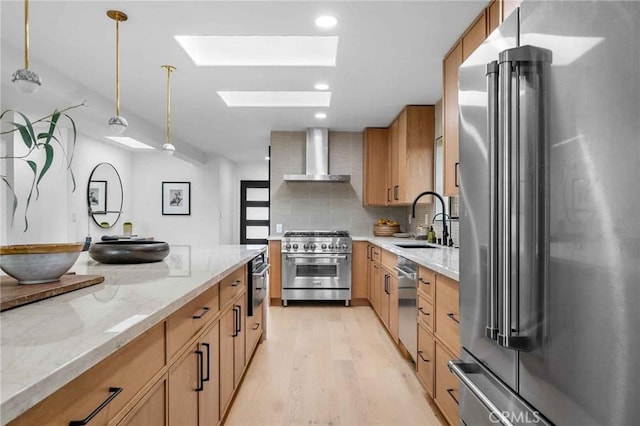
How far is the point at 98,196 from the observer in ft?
20.8

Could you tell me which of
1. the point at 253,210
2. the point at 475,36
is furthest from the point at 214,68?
the point at 253,210

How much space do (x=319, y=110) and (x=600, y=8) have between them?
382 centimetres

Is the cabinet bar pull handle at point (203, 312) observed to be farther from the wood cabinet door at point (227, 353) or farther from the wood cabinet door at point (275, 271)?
the wood cabinet door at point (275, 271)

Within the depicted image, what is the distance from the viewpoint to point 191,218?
793cm

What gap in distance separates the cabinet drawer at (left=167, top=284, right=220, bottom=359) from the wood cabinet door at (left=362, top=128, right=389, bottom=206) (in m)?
3.76

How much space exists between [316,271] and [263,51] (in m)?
2.79

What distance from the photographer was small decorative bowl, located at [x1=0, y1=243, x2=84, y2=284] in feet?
3.74

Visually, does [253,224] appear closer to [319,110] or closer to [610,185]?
[319,110]

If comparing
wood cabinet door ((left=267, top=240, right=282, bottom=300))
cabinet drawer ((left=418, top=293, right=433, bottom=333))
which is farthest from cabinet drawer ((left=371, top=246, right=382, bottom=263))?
cabinet drawer ((left=418, top=293, right=433, bottom=333))

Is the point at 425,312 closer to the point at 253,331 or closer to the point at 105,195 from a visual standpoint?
the point at 253,331

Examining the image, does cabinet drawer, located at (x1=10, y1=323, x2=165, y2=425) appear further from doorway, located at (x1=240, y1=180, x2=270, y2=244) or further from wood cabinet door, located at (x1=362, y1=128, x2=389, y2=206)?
doorway, located at (x1=240, y1=180, x2=270, y2=244)

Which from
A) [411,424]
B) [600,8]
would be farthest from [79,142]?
[600,8]

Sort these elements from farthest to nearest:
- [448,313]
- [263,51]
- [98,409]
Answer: [263,51], [448,313], [98,409]

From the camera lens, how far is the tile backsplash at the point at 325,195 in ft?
18.2
